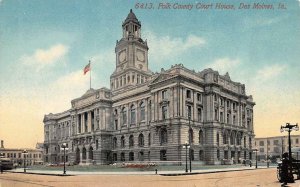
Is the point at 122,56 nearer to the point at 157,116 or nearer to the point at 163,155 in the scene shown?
the point at 157,116

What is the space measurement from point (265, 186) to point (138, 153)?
49.3 meters

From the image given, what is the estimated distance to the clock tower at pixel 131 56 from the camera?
8362cm

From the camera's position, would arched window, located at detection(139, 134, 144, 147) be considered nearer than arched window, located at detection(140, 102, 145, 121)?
Yes

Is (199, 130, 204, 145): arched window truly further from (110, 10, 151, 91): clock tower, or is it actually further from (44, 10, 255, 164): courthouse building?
(110, 10, 151, 91): clock tower

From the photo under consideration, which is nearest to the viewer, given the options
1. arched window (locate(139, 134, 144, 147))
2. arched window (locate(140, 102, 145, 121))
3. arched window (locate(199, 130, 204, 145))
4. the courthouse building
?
the courthouse building

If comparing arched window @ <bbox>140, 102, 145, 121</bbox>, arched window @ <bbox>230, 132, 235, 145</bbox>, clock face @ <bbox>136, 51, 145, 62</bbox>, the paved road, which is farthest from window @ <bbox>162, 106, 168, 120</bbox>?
the paved road

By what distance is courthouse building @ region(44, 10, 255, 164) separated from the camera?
5828 centimetres

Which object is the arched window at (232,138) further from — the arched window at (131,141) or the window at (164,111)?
the arched window at (131,141)

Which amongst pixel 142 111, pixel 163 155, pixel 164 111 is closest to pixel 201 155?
pixel 163 155

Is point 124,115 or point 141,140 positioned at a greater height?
point 124,115

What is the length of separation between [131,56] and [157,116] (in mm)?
28310

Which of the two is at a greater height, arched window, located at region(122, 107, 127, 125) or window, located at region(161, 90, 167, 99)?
window, located at region(161, 90, 167, 99)

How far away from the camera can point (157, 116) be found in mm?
60781

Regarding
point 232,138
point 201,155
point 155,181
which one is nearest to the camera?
point 155,181
